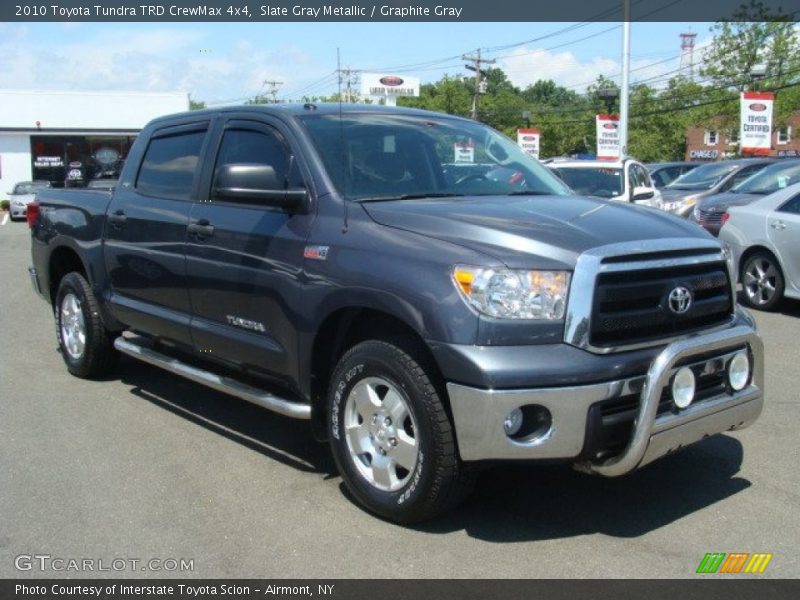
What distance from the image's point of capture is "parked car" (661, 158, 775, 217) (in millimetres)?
16094

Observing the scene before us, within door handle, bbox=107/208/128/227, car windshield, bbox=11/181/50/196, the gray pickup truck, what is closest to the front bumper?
the gray pickup truck

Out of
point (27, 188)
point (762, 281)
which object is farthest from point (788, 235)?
point (27, 188)

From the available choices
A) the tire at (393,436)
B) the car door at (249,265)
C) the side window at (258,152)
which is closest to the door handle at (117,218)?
the car door at (249,265)

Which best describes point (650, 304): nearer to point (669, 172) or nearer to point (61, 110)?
point (669, 172)

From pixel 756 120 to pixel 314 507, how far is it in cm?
2094

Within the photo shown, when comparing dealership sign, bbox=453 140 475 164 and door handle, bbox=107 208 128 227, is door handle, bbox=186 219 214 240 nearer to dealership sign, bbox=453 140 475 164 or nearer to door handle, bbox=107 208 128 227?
door handle, bbox=107 208 128 227

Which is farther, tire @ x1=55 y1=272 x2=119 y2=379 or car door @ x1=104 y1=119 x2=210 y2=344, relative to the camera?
tire @ x1=55 y1=272 x2=119 y2=379

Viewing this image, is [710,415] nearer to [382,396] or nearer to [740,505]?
[740,505]

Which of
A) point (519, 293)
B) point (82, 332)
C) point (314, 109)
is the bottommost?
point (82, 332)

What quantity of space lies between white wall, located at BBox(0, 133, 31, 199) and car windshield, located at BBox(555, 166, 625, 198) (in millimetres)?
41181

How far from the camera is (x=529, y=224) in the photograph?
4.02 meters

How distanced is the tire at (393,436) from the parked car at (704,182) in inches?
483

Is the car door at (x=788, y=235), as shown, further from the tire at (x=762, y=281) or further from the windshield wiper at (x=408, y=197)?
the windshield wiper at (x=408, y=197)

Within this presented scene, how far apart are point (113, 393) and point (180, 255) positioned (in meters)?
1.81
